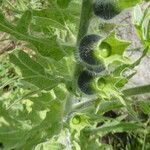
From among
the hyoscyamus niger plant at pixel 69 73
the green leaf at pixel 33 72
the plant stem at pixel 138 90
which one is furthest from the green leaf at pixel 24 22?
the plant stem at pixel 138 90

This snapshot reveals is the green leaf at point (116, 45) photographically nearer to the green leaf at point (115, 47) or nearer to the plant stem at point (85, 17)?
the green leaf at point (115, 47)

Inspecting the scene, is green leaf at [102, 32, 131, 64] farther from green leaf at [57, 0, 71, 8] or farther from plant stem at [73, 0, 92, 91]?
green leaf at [57, 0, 71, 8]

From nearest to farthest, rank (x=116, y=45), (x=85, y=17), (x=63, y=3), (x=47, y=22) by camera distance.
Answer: (x=116, y=45) < (x=85, y=17) < (x=63, y=3) < (x=47, y=22)

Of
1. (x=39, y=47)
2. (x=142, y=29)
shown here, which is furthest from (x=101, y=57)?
(x=39, y=47)

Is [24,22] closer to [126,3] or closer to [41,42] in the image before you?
[41,42]

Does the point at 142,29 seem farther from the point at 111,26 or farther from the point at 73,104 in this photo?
the point at 73,104

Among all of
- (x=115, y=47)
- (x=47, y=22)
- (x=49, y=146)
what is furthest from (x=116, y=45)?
(x=49, y=146)

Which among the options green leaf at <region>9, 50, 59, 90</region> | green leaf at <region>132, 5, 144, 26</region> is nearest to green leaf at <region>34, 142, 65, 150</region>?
green leaf at <region>9, 50, 59, 90</region>
